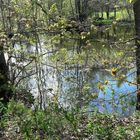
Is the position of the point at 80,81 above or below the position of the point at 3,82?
below

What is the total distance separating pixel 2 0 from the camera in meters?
11.5

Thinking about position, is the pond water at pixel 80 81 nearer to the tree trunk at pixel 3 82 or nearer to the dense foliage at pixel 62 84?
the dense foliage at pixel 62 84

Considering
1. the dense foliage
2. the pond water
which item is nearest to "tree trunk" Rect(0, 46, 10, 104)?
the dense foliage

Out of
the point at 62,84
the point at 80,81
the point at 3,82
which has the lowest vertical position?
the point at 62,84

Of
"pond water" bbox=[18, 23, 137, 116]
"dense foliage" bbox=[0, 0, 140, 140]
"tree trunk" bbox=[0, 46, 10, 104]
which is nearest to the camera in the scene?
"dense foliage" bbox=[0, 0, 140, 140]

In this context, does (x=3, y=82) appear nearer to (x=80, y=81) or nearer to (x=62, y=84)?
(x=62, y=84)

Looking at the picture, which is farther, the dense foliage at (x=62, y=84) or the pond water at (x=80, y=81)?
the pond water at (x=80, y=81)

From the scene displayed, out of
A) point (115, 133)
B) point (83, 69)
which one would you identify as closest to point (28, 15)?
point (83, 69)

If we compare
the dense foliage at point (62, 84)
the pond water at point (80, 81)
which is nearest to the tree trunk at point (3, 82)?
the dense foliage at point (62, 84)

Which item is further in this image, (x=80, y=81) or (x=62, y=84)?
(x=62, y=84)

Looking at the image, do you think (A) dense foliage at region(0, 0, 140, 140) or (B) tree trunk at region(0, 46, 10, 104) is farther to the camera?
(B) tree trunk at region(0, 46, 10, 104)

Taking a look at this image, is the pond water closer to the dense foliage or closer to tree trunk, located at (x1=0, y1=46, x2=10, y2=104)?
the dense foliage

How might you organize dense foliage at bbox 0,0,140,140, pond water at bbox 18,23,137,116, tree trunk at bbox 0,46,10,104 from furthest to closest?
tree trunk at bbox 0,46,10,104
pond water at bbox 18,23,137,116
dense foliage at bbox 0,0,140,140

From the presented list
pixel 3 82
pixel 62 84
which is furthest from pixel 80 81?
pixel 3 82
